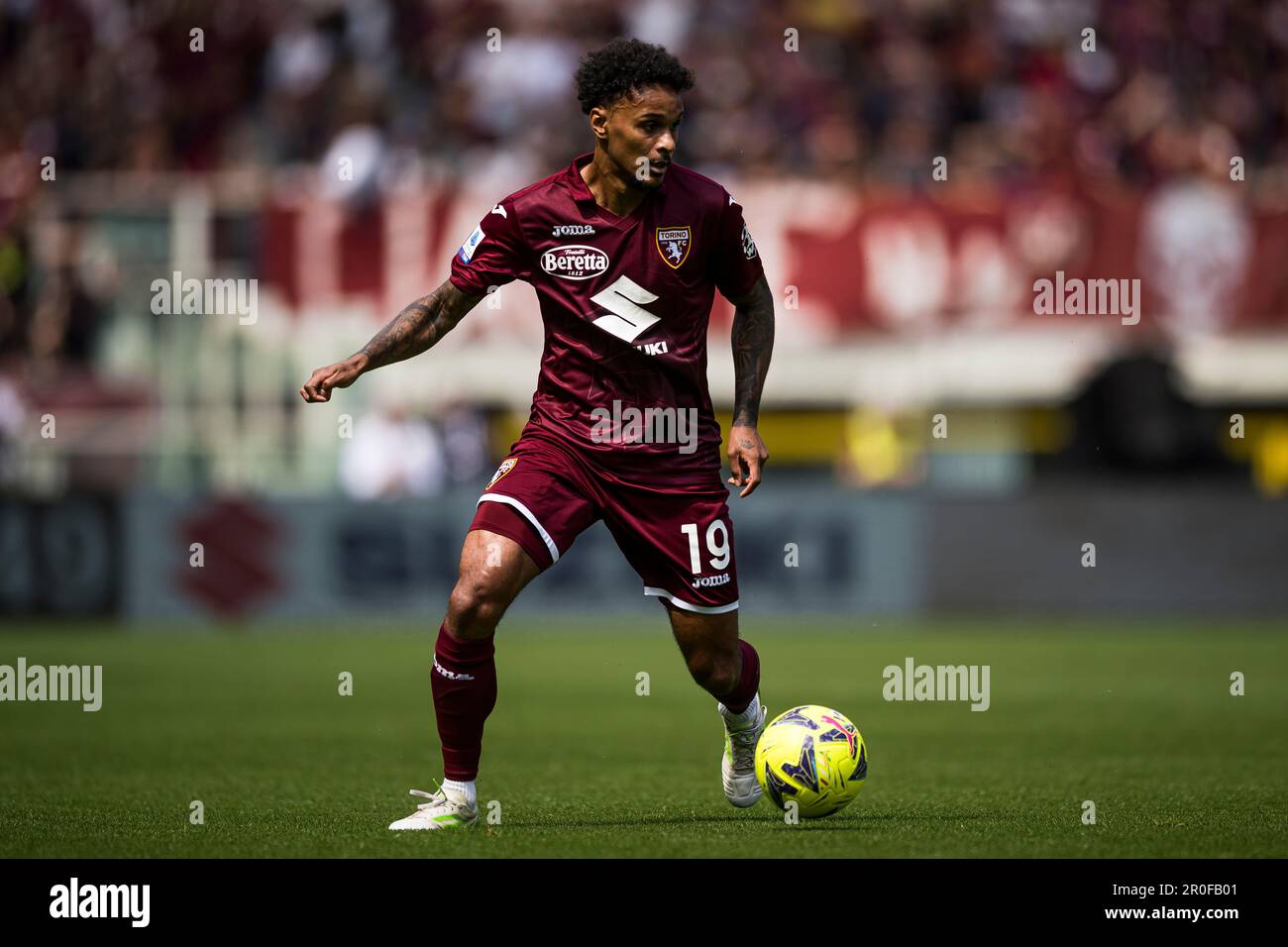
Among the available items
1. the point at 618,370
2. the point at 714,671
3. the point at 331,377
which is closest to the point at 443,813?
the point at 714,671

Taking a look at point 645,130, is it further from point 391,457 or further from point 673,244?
point 391,457

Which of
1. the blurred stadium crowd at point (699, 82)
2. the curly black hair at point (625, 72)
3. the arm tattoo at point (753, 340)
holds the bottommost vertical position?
the arm tattoo at point (753, 340)

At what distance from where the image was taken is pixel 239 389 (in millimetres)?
19734

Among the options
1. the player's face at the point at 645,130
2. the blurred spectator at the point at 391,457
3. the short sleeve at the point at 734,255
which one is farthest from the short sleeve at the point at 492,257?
the blurred spectator at the point at 391,457

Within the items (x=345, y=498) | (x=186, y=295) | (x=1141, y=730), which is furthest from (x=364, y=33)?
(x=1141, y=730)

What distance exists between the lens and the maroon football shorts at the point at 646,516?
7.35 m

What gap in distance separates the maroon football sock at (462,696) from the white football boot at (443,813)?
7 cm

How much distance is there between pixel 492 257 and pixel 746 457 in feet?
3.96

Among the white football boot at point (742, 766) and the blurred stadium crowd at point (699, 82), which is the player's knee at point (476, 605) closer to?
the white football boot at point (742, 766)

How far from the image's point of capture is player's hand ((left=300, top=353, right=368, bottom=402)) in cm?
714

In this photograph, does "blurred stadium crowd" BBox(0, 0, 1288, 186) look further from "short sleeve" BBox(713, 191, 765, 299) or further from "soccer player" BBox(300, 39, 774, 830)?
"soccer player" BBox(300, 39, 774, 830)

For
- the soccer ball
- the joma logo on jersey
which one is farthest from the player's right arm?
the soccer ball

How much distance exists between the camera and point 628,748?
34.4ft

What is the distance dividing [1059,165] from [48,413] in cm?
1089
